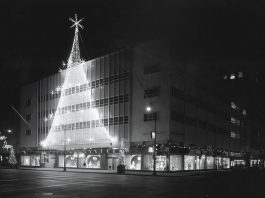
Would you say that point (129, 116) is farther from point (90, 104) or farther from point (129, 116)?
point (90, 104)

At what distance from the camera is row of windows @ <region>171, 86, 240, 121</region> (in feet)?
187

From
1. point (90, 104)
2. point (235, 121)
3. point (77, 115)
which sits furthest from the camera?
point (235, 121)

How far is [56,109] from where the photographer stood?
74.1 meters

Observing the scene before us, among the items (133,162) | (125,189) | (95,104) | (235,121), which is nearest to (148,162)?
(133,162)

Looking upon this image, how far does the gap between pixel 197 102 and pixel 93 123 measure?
816 inches

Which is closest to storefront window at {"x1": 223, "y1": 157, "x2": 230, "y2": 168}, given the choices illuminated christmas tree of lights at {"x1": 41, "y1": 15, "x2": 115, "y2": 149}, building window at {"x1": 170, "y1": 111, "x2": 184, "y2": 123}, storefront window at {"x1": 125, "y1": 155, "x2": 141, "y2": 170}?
building window at {"x1": 170, "y1": 111, "x2": 184, "y2": 123}

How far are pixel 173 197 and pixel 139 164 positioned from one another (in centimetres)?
4004

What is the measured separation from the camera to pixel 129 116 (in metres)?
59.2

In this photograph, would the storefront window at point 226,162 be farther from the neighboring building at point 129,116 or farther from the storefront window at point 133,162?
the storefront window at point 133,162

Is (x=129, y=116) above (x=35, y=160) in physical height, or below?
above

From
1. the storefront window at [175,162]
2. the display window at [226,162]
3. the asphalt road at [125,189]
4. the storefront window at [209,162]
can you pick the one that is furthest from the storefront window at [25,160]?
the asphalt road at [125,189]

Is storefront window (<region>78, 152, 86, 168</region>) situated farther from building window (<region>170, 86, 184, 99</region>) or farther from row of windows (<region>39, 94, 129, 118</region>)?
building window (<region>170, 86, 184, 99</region>)

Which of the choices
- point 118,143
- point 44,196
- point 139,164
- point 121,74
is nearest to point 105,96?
point 121,74

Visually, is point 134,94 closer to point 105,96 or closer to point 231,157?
point 105,96
